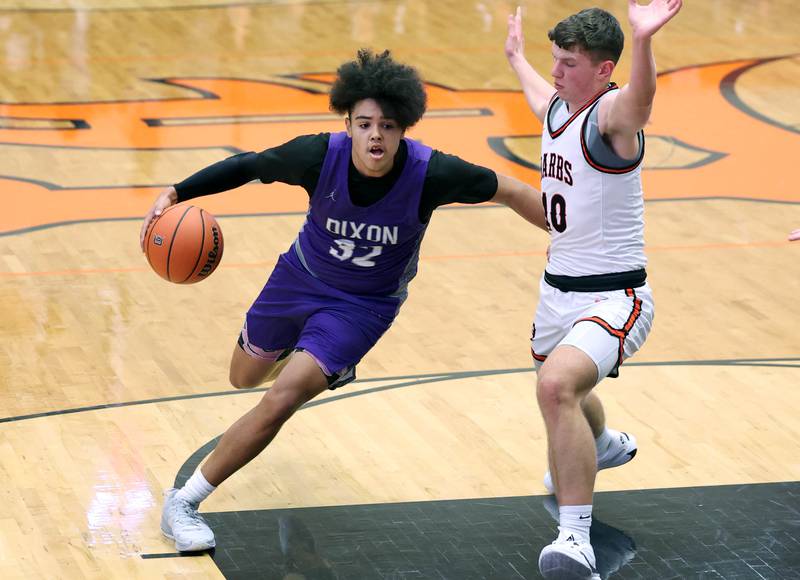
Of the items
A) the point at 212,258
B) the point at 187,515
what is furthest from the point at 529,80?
the point at 187,515

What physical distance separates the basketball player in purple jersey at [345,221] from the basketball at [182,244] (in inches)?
5.9

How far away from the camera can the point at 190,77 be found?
14.6 m

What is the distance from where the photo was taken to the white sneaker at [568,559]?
5.24 metres

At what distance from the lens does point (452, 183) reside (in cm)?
590

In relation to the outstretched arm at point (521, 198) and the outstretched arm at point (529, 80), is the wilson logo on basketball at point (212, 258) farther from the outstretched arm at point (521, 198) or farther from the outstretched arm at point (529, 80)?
the outstretched arm at point (529, 80)

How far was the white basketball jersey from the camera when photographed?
556 centimetres

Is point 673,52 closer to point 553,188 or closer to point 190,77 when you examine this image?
point 190,77

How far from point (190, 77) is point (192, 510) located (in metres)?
9.29

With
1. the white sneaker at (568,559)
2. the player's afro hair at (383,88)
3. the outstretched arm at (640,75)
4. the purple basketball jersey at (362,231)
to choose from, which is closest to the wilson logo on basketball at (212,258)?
the purple basketball jersey at (362,231)

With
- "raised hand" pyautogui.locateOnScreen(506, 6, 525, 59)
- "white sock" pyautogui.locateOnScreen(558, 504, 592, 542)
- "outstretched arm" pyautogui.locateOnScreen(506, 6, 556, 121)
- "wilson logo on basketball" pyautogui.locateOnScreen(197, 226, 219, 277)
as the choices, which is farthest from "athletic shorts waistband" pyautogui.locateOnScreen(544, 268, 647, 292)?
"wilson logo on basketball" pyautogui.locateOnScreen(197, 226, 219, 277)

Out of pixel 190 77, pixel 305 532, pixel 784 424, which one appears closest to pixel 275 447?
pixel 305 532

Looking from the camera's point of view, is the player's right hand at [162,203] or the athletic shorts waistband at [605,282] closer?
the athletic shorts waistband at [605,282]

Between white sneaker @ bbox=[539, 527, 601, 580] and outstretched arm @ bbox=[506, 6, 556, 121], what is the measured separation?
1.76 m

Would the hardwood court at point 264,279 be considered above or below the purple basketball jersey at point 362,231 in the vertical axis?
below
